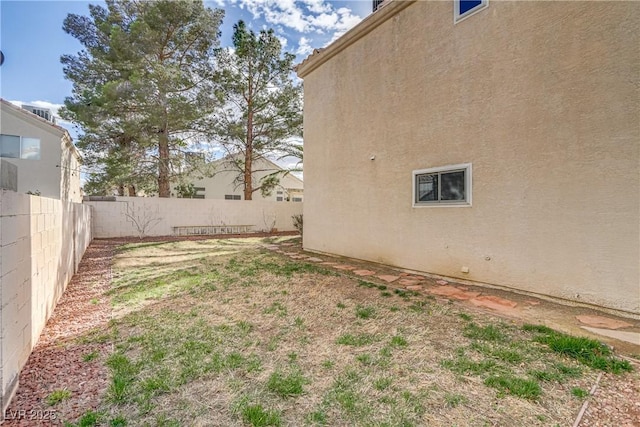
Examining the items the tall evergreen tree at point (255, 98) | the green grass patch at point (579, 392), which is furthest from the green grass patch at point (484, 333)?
the tall evergreen tree at point (255, 98)

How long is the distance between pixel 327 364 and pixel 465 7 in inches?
251

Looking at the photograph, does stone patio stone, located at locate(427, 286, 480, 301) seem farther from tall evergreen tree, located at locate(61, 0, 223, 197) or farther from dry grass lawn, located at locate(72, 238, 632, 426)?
tall evergreen tree, located at locate(61, 0, 223, 197)

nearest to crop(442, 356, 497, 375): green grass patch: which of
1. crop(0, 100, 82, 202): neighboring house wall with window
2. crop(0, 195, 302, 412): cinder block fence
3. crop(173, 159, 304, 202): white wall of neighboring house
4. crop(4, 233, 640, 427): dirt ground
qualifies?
crop(4, 233, 640, 427): dirt ground

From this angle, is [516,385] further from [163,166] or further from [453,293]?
[163,166]

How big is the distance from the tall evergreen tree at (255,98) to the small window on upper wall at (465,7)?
1197 cm

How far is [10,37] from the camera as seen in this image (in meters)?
5.63

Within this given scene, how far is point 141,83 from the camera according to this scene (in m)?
12.7

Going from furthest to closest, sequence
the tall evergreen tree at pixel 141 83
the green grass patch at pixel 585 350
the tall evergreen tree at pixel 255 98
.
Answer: the tall evergreen tree at pixel 255 98 → the tall evergreen tree at pixel 141 83 → the green grass patch at pixel 585 350

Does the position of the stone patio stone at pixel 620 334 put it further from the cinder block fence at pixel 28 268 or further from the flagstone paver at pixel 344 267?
the cinder block fence at pixel 28 268

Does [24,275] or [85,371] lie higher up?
[24,275]

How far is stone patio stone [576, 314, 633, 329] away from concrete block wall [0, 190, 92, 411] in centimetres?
578

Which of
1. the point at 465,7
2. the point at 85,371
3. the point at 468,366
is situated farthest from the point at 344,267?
the point at 465,7

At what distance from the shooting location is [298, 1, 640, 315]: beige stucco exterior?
3930mm

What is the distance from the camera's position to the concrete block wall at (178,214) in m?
12.9
